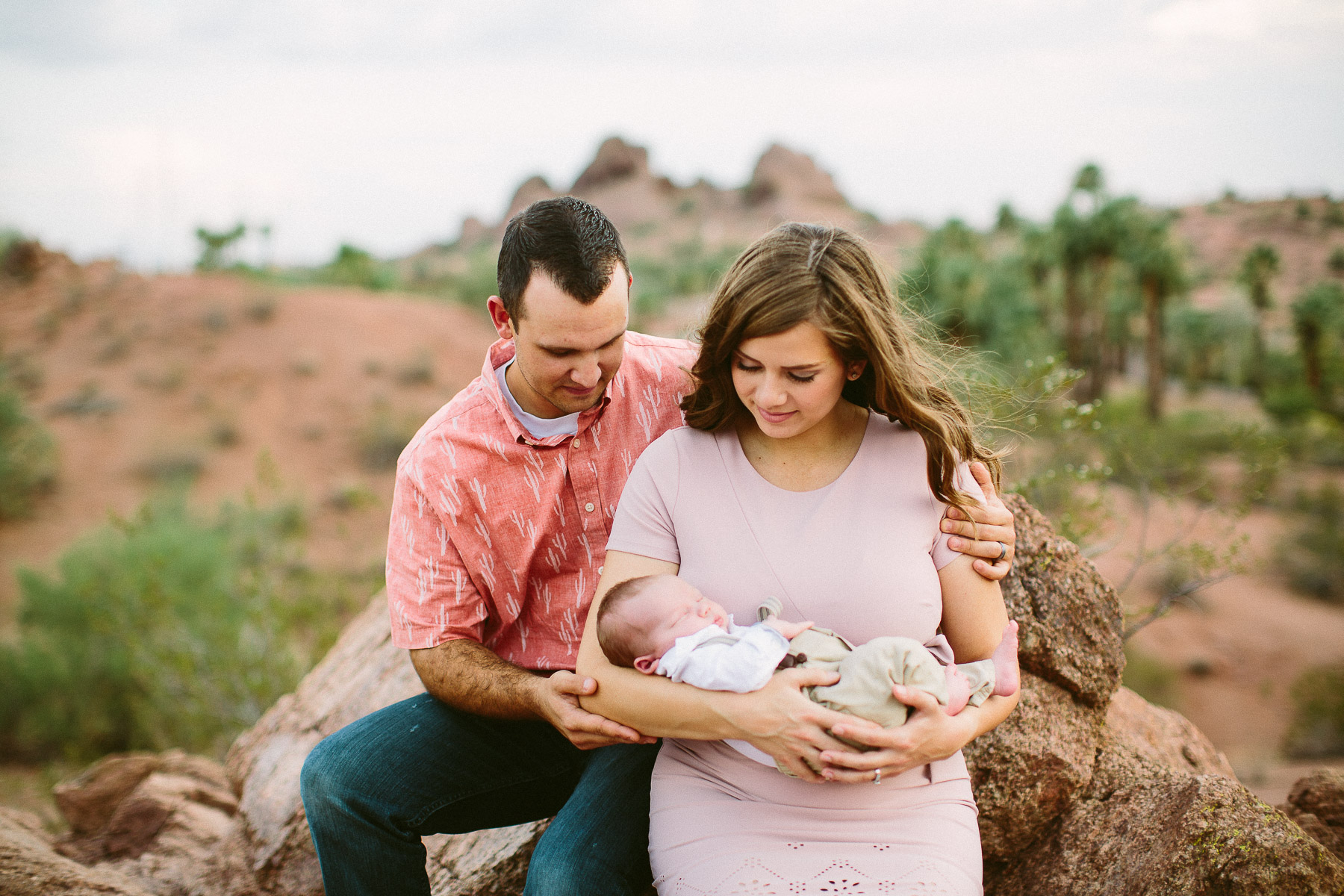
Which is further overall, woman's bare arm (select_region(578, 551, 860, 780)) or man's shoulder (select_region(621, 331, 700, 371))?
man's shoulder (select_region(621, 331, 700, 371))

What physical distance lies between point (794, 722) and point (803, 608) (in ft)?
1.06

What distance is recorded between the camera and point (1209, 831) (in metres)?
1.96

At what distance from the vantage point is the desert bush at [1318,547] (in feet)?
41.0

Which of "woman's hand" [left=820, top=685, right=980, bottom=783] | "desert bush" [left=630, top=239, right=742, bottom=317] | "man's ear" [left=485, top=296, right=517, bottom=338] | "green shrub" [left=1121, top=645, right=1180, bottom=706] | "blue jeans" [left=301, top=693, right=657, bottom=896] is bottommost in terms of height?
"green shrub" [left=1121, top=645, right=1180, bottom=706]

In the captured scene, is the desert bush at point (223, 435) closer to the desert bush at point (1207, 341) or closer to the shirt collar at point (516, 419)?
the shirt collar at point (516, 419)

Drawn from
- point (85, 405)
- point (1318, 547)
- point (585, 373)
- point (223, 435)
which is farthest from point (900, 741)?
point (85, 405)

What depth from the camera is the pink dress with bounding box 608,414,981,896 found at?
5.97 ft

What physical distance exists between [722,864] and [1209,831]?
128 cm

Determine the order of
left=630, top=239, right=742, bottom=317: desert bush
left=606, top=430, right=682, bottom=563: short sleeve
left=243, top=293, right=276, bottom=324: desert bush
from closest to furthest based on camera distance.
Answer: left=606, top=430, right=682, bottom=563: short sleeve, left=243, top=293, right=276, bottom=324: desert bush, left=630, top=239, right=742, bottom=317: desert bush

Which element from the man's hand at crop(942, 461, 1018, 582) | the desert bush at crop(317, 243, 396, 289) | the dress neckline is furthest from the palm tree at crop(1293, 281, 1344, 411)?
the desert bush at crop(317, 243, 396, 289)

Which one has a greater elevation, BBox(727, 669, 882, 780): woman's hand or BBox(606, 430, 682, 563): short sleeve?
BBox(606, 430, 682, 563): short sleeve

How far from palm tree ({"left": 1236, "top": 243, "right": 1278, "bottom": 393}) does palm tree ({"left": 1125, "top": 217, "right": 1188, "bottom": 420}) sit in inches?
260

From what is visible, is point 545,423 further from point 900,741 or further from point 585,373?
point 900,741

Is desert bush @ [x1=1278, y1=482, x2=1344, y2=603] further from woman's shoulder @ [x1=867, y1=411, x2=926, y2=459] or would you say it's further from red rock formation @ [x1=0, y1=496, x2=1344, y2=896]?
woman's shoulder @ [x1=867, y1=411, x2=926, y2=459]
